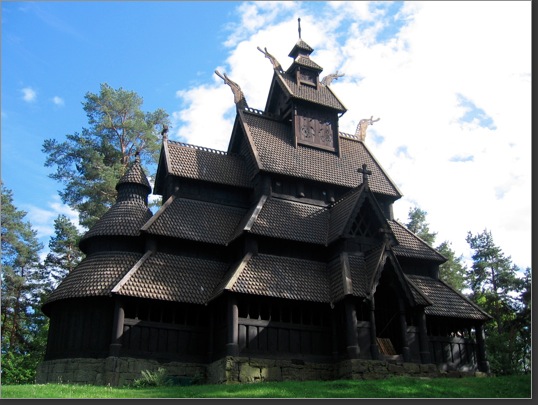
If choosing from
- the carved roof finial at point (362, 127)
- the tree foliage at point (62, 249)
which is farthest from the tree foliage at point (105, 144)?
the carved roof finial at point (362, 127)

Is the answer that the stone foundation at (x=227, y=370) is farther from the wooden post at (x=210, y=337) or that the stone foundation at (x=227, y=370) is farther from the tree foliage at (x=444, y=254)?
the tree foliage at (x=444, y=254)

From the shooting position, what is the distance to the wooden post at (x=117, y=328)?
2074 centimetres

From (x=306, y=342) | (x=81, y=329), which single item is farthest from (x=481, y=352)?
(x=81, y=329)

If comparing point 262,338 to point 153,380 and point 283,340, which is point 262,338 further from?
point 153,380

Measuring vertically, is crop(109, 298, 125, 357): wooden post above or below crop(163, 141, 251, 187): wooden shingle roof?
below

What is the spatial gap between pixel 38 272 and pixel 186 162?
21.6m

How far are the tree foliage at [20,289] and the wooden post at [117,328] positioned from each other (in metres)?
20.3

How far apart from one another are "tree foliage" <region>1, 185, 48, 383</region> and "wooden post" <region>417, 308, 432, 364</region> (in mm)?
26598

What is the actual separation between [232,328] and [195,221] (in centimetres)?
586

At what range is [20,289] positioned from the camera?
41.8 m

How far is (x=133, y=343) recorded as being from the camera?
70.0ft

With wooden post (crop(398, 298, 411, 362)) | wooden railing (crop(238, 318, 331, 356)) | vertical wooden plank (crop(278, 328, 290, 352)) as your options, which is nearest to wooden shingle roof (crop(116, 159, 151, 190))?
wooden railing (crop(238, 318, 331, 356))

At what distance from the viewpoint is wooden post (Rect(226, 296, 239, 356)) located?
20.6m

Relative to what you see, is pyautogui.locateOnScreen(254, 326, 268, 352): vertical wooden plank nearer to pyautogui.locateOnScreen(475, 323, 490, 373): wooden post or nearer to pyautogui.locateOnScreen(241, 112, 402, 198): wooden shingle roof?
pyautogui.locateOnScreen(241, 112, 402, 198): wooden shingle roof
